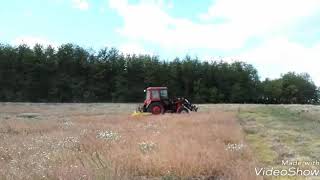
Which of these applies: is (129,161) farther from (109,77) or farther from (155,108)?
(109,77)

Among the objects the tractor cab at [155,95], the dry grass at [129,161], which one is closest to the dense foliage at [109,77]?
the tractor cab at [155,95]

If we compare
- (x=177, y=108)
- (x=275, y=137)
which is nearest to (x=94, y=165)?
(x=275, y=137)

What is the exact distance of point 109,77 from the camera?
89062 mm

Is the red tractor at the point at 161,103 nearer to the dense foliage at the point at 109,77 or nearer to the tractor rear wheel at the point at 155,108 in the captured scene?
the tractor rear wheel at the point at 155,108

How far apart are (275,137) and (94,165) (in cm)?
868

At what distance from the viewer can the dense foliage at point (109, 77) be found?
84062 mm

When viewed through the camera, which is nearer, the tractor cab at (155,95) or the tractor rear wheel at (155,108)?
the tractor rear wheel at (155,108)

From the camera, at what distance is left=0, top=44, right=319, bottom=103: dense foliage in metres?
84.1

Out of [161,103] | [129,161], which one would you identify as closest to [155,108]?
[161,103]

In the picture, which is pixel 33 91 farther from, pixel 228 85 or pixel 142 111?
pixel 142 111

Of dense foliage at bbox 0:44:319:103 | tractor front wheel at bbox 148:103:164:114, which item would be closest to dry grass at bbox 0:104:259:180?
tractor front wheel at bbox 148:103:164:114

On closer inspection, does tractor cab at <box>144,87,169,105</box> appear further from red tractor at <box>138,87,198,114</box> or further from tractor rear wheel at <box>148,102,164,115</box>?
tractor rear wheel at <box>148,102,164,115</box>

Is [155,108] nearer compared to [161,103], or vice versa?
[155,108]

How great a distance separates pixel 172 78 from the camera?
293 ft
